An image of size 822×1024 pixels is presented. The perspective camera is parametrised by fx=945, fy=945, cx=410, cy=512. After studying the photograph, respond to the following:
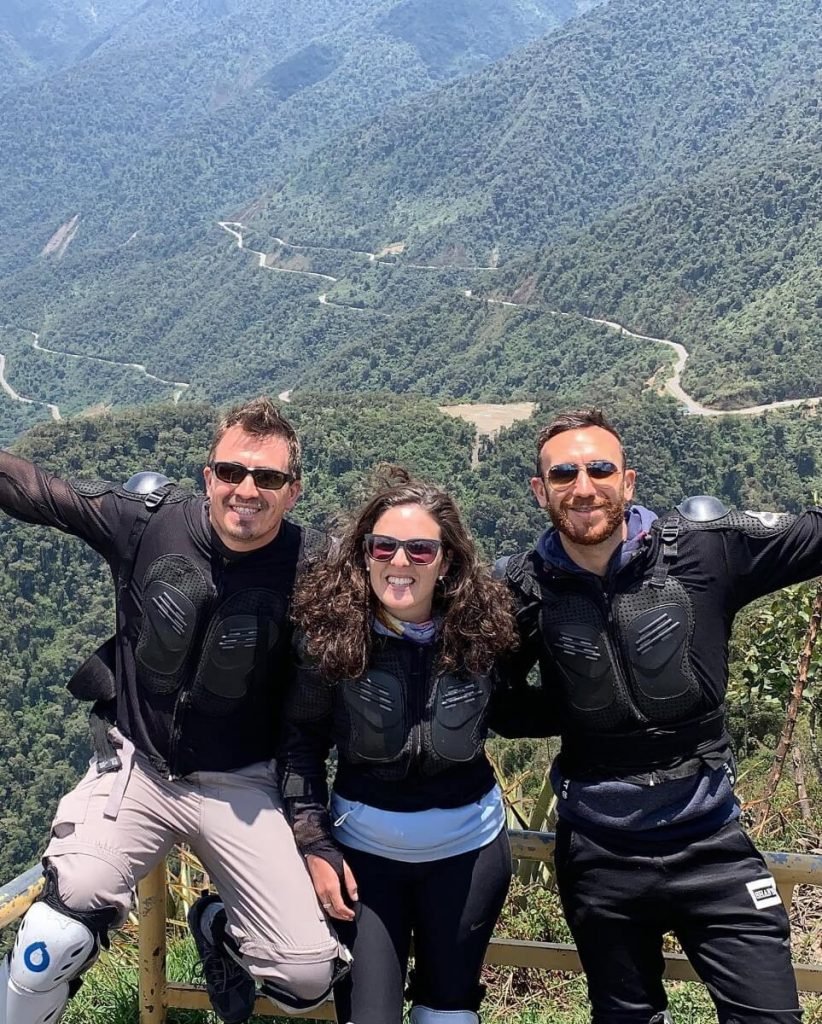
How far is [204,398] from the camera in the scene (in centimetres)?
12612

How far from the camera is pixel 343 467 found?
185 ft

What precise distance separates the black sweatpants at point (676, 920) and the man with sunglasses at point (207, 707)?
706 millimetres

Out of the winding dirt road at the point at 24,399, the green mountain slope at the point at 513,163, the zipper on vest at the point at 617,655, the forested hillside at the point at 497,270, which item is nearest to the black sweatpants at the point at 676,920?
the zipper on vest at the point at 617,655

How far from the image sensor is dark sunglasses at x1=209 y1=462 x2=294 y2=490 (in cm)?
281

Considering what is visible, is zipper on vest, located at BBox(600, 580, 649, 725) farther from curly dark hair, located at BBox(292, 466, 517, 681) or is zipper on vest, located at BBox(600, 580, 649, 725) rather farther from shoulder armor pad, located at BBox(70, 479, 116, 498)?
shoulder armor pad, located at BBox(70, 479, 116, 498)

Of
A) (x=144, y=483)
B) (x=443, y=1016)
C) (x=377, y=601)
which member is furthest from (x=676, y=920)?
(x=144, y=483)

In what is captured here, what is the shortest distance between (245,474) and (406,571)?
58 centimetres

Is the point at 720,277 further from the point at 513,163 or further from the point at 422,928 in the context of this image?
the point at 422,928

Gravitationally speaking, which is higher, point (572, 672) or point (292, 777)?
point (572, 672)

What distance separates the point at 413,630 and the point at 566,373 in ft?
303

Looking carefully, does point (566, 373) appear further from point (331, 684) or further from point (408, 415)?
point (331, 684)

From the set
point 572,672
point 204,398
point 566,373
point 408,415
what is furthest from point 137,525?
point 204,398

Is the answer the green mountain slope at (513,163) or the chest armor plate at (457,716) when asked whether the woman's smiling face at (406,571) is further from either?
the green mountain slope at (513,163)

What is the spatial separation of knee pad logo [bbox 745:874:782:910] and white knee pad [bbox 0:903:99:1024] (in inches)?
68.5
